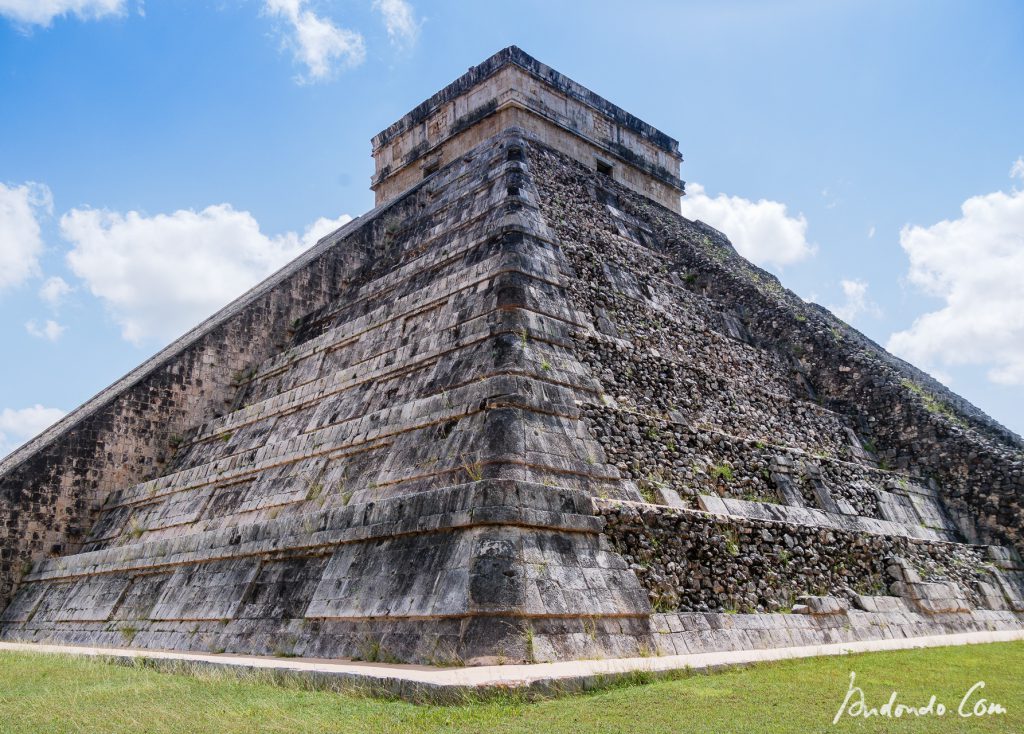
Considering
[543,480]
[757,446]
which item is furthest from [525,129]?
[543,480]

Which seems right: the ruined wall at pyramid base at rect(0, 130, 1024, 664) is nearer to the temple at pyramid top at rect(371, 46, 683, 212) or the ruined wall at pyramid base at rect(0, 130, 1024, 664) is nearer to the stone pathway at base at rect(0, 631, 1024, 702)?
the stone pathway at base at rect(0, 631, 1024, 702)

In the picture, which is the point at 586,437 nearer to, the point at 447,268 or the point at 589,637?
the point at 589,637

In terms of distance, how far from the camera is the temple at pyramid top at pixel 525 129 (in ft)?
49.0

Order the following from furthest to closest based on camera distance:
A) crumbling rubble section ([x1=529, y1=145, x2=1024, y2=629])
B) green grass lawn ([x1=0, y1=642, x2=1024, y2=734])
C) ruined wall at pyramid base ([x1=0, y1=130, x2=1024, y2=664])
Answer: crumbling rubble section ([x1=529, y1=145, x2=1024, y2=629]), ruined wall at pyramid base ([x1=0, y1=130, x2=1024, y2=664]), green grass lawn ([x1=0, y1=642, x2=1024, y2=734])

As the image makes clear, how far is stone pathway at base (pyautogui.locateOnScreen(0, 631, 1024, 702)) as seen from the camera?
4.78 m

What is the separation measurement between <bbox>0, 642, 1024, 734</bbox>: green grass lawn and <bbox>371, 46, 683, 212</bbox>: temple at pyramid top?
1113 cm

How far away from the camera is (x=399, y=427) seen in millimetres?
8039

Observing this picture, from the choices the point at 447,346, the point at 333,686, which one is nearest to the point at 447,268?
the point at 447,346

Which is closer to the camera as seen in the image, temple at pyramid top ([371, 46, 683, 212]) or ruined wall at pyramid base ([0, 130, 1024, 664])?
ruined wall at pyramid base ([0, 130, 1024, 664])

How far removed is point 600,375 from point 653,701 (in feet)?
14.6

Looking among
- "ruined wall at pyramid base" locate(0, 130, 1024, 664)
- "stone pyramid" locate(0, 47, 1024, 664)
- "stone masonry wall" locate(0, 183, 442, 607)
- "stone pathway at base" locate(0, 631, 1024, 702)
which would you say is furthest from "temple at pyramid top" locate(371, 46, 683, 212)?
"stone pathway at base" locate(0, 631, 1024, 702)

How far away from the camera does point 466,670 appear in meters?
5.15

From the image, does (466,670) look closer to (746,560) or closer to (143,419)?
(746,560)

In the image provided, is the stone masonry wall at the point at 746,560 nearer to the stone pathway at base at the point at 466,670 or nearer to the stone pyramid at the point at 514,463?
the stone pyramid at the point at 514,463
